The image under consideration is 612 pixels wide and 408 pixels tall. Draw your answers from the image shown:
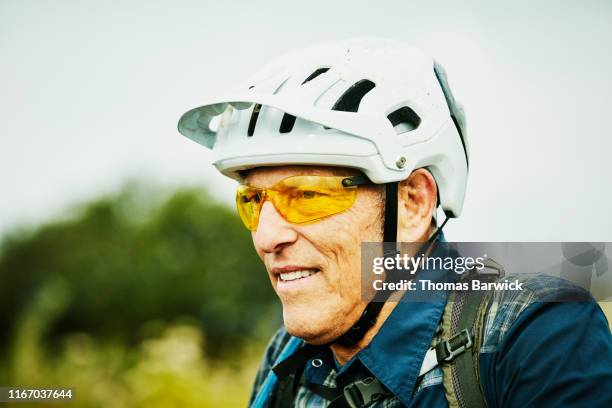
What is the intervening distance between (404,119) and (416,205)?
0.44m

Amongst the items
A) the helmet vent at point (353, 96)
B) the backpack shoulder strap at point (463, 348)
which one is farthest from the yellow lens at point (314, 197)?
the backpack shoulder strap at point (463, 348)

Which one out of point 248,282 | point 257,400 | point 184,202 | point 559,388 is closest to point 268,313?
point 248,282

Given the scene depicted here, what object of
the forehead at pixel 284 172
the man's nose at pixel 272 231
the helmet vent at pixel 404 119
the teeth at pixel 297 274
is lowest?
the teeth at pixel 297 274

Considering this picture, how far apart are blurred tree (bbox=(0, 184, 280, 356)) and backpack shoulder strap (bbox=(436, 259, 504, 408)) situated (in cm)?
1495

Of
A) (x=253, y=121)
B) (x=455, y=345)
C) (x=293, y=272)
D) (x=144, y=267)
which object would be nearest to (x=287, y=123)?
(x=253, y=121)

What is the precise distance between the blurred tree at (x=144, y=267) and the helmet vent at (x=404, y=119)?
14.8m

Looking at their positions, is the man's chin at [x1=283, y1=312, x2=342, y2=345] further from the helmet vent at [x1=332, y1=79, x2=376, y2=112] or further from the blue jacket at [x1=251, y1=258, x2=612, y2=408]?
the helmet vent at [x1=332, y1=79, x2=376, y2=112]

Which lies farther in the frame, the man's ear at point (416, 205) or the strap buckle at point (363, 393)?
the man's ear at point (416, 205)

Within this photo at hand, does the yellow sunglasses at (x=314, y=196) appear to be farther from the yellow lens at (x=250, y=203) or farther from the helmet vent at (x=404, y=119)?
the helmet vent at (x=404, y=119)

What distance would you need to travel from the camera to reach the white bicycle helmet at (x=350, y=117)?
310cm

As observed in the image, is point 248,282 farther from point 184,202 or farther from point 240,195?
point 240,195

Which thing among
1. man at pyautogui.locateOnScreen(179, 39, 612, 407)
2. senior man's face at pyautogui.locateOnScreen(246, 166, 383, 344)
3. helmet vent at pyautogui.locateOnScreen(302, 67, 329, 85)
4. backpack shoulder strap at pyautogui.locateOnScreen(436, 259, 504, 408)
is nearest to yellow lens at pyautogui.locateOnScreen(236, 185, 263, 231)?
man at pyautogui.locateOnScreen(179, 39, 612, 407)

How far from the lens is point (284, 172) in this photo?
10.8ft

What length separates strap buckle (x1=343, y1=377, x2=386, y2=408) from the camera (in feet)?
10.1
